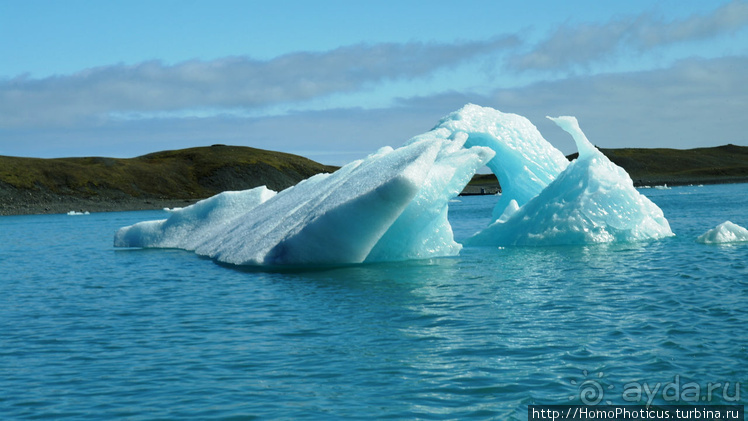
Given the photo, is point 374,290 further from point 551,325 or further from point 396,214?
point 551,325

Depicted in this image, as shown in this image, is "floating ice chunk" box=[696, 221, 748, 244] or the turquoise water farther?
"floating ice chunk" box=[696, 221, 748, 244]

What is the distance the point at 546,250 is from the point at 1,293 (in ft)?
44.8

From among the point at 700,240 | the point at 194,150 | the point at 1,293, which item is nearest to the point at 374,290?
the point at 1,293

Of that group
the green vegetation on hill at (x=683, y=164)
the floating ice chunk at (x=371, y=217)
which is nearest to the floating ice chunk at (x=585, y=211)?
the floating ice chunk at (x=371, y=217)

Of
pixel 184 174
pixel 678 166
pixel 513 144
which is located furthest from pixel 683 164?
pixel 513 144

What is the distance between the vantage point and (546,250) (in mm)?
19594

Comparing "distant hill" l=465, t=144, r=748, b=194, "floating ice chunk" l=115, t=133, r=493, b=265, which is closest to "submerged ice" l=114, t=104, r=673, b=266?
"floating ice chunk" l=115, t=133, r=493, b=265

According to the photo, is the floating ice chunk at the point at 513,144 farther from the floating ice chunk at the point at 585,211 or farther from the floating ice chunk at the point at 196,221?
the floating ice chunk at the point at 196,221

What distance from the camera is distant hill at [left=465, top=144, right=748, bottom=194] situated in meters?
116

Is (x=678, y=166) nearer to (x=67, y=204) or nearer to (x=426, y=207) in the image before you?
(x=67, y=204)

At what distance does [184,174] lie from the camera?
399ft

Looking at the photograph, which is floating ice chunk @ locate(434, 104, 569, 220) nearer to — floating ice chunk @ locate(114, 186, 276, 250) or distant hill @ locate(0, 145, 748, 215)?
floating ice chunk @ locate(114, 186, 276, 250)

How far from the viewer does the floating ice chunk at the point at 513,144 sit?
2192cm

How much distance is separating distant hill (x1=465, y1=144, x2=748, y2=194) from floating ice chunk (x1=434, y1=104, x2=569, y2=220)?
3473 inches
